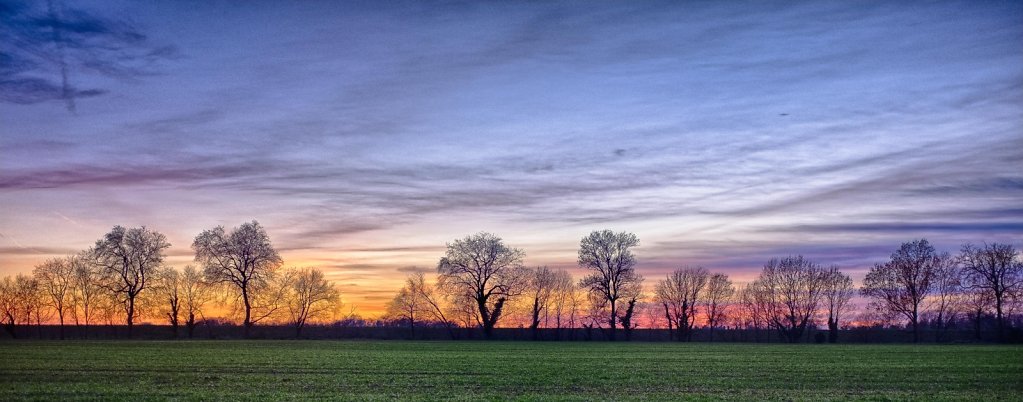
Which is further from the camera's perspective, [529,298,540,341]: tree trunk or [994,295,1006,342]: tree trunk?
[529,298,540,341]: tree trunk

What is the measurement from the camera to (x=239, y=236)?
101062 millimetres

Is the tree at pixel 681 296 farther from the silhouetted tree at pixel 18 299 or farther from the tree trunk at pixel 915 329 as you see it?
the silhouetted tree at pixel 18 299

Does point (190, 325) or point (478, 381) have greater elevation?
point (478, 381)

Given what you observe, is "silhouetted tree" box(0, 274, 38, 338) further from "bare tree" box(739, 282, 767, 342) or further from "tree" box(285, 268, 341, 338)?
"bare tree" box(739, 282, 767, 342)

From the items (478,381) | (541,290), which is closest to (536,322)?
(541,290)

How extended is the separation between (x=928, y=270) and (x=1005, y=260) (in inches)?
382

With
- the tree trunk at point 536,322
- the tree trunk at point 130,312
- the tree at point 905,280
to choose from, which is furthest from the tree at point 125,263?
the tree at point 905,280

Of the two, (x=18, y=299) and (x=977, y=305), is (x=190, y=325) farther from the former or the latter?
(x=977, y=305)

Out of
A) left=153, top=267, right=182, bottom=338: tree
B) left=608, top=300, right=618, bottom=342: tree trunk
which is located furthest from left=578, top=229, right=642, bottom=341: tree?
left=153, top=267, right=182, bottom=338: tree

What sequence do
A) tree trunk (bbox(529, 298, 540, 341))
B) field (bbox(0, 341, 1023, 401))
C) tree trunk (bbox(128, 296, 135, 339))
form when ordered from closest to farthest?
field (bbox(0, 341, 1023, 401))
tree trunk (bbox(128, 296, 135, 339))
tree trunk (bbox(529, 298, 540, 341))

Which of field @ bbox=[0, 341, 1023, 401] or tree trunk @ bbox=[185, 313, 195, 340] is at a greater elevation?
field @ bbox=[0, 341, 1023, 401]

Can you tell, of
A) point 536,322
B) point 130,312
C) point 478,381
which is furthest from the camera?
point 536,322

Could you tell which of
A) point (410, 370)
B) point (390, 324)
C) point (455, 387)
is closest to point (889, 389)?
point (455, 387)

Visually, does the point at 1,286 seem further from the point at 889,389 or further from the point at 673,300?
the point at 889,389
